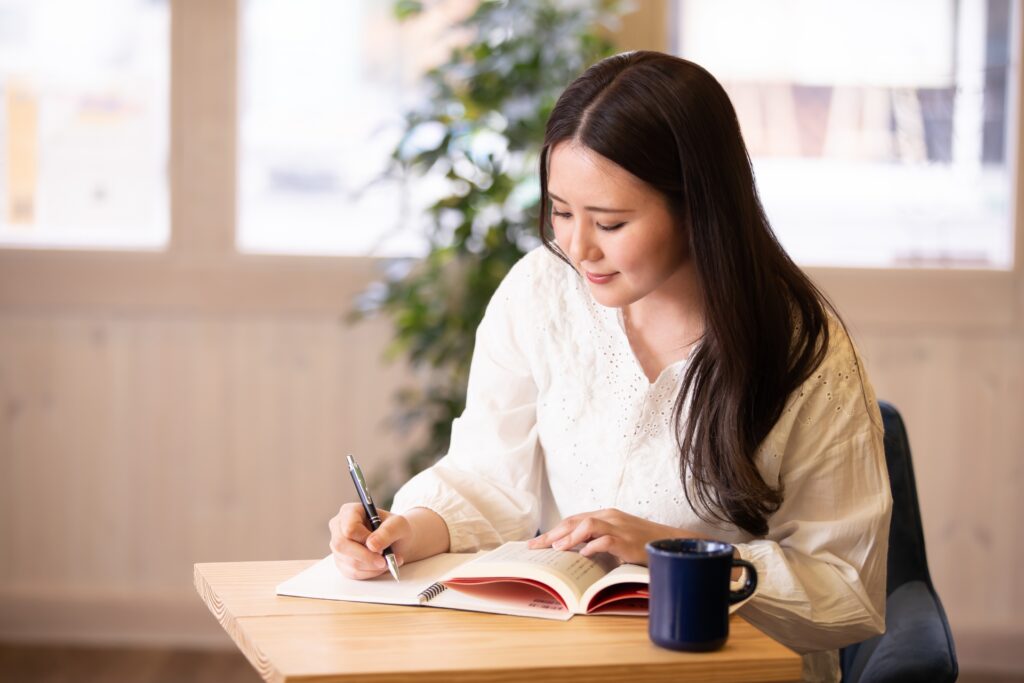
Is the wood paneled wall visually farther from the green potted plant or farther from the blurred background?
the green potted plant

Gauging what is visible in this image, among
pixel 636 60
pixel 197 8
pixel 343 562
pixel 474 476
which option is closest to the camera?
pixel 343 562

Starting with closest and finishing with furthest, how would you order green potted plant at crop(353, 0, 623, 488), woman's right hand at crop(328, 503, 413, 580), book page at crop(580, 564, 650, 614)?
book page at crop(580, 564, 650, 614) → woman's right hand at crop(328, 503, 413, 580) → green potted plant at crop(353, 0, 623, 488)

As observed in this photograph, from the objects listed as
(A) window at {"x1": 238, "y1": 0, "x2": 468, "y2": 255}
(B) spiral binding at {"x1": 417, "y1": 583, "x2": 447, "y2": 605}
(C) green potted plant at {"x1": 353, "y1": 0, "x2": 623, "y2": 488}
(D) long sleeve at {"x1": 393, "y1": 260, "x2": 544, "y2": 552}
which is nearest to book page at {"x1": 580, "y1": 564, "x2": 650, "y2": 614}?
(B) spiral binding at {"x1": 417, "y1": 583, "x2": 447, "y2": 605}

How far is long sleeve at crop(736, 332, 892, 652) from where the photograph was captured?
1396 mm

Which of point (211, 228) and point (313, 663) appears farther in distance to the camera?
point (211, 228)

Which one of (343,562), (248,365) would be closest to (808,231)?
(248,365)

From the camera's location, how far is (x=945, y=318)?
3.11 metres

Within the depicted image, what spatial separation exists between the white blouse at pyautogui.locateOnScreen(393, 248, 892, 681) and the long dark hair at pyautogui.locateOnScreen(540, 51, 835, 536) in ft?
0.10

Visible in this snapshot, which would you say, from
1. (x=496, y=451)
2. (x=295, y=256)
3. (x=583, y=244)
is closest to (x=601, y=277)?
(x=583, y=244)

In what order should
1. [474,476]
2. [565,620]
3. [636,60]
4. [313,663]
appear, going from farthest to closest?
[474,476]
[636,60]
[565,620]
[313,663]

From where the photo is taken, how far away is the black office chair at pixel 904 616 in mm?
1509

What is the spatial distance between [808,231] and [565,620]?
2.13m

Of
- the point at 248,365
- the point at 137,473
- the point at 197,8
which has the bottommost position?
the point at 137,473

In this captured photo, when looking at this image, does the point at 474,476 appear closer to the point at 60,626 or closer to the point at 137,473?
the point at 137,473
